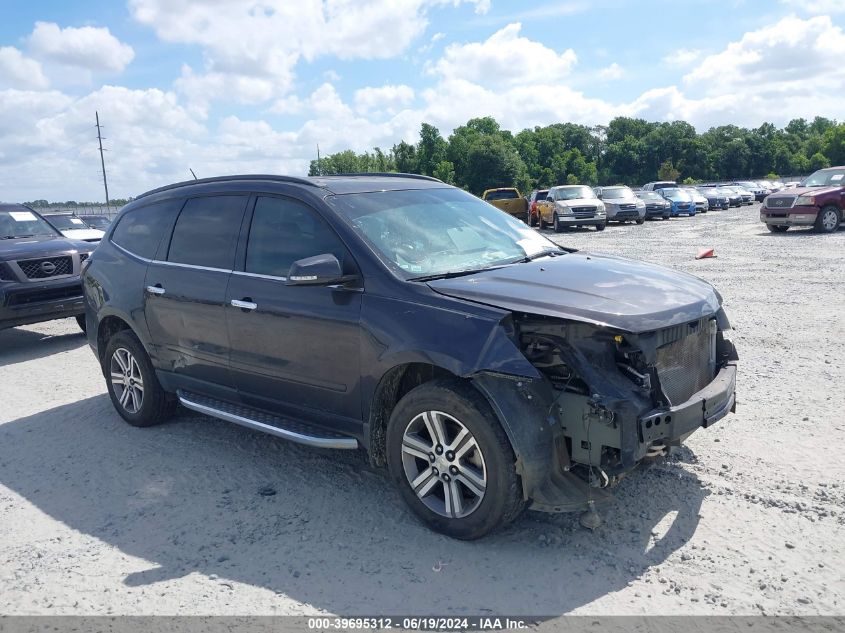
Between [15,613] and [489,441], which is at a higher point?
[489,441]

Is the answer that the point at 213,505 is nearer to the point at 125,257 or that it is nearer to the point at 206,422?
the point at 206,422

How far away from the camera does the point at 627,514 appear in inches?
152

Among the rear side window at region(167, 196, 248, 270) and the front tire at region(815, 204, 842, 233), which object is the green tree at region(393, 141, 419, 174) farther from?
the rear side window at region(167, 196, 248, 270)

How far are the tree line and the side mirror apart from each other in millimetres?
87634

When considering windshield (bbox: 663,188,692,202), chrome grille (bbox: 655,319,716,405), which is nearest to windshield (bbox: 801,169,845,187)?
windshield (bbox: 663,188,692,202)

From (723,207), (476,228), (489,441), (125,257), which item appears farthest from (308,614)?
(723,207)

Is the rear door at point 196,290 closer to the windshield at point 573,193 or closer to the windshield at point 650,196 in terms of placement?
the windshield at point 573,193

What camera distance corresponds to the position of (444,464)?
369 cm

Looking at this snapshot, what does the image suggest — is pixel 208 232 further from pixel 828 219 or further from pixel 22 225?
pixel 828 219

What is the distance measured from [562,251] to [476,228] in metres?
0.68

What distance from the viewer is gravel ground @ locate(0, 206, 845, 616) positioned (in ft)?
10.6

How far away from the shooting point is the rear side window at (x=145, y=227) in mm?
5582

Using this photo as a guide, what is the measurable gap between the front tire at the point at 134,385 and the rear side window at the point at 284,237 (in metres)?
1.62

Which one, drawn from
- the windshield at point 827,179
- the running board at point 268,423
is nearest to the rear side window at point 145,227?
the running board at point 268,423
